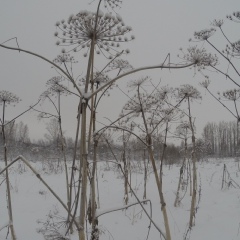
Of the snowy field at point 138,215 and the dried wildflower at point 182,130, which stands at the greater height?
the dried wildflower at point 182,130

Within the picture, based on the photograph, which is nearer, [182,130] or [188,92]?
[188,92]

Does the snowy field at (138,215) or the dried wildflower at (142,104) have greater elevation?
the dried wildflower at (142,104)

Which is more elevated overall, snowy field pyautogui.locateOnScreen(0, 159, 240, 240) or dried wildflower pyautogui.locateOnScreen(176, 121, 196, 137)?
dried wildflower pyautogui.locateOnScreen(176, 121, 196, 137)

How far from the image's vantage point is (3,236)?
4.80 metres

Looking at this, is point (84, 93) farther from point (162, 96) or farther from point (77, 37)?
point (162, 96)

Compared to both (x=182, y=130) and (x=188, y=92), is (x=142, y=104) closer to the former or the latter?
(x=188, y=92)

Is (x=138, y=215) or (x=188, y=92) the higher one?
(x=188, y=92)

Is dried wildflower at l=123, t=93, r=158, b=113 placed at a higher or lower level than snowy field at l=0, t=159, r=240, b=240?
higher

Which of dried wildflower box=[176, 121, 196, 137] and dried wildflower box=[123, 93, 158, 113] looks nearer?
dried wildflower box=[123, 93, 158, 113]

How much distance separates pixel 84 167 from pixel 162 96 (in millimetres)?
3592

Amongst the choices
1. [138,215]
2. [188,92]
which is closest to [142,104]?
[188,92]

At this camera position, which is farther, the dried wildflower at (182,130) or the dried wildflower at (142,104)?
the dried wildflower at (182,130)

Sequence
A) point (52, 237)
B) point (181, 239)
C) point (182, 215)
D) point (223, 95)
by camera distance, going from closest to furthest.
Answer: point (52, 237) → point (223, 95) → point (181, 239) → point (182, 215)

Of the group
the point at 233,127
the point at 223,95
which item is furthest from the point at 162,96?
the point at 233,127
